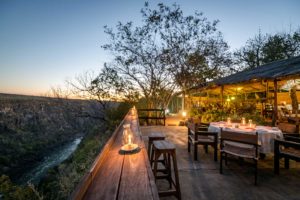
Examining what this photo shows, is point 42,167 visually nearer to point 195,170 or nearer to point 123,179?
point 195,170

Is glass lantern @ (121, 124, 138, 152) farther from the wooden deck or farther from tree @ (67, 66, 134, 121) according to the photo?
tree @ (67, 66, 134, 121)

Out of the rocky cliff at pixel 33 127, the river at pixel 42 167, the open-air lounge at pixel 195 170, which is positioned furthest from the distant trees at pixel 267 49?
the river at pixel 42 167

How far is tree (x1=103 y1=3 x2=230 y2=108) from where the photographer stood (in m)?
12.3

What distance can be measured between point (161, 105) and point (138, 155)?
43.0 ft

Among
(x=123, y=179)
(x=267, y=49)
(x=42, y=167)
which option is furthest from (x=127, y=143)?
(x=267, y=49)

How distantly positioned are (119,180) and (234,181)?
258 cm

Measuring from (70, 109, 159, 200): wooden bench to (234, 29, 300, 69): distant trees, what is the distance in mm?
18437

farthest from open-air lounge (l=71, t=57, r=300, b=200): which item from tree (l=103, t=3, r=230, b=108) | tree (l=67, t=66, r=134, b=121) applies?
tree (l=67, t=66, r=134, b=121)

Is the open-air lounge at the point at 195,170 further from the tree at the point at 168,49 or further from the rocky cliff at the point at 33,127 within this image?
the rocky cliff at the point at 33,127

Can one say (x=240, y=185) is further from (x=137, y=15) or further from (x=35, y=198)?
(x=137, y=15)

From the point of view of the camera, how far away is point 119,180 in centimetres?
158

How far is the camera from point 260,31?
21.5 metres

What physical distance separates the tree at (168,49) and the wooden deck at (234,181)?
9.27 metres

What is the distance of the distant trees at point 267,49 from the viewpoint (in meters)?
19.0
